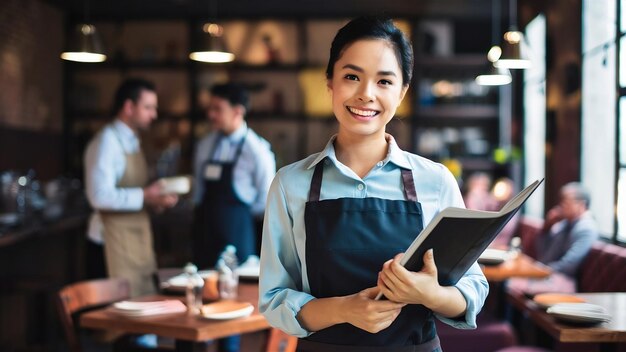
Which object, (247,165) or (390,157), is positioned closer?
(390,157)

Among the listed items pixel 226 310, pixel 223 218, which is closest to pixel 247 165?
pixel 223 218

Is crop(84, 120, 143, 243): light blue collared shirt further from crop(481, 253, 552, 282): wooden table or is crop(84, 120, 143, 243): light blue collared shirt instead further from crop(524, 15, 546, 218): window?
crop(524, 15, 546, 218): window

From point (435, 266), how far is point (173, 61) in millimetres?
8295

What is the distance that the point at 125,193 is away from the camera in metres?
4.51

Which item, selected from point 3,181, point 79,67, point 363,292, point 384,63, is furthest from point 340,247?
point 79,67

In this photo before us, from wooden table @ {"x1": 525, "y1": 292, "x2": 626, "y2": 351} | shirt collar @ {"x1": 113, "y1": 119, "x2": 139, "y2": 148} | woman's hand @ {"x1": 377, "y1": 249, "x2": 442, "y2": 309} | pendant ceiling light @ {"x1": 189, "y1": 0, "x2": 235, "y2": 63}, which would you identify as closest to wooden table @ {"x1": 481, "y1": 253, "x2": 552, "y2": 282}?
wooden table @ {"x1": 525, "y1": 292, "x2": 626, "y2": 351}

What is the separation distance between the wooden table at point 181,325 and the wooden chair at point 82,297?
233 mm

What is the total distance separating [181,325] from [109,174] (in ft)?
6.38

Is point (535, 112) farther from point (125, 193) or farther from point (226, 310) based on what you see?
point (226, 310)

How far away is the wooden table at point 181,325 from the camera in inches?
109

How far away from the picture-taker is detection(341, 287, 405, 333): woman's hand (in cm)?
150

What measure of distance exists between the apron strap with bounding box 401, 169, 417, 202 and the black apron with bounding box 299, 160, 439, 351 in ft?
0.04

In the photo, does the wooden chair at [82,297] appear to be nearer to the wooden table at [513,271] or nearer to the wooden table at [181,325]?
the wooden table at [181,325]

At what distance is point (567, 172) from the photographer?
22.6 ft
